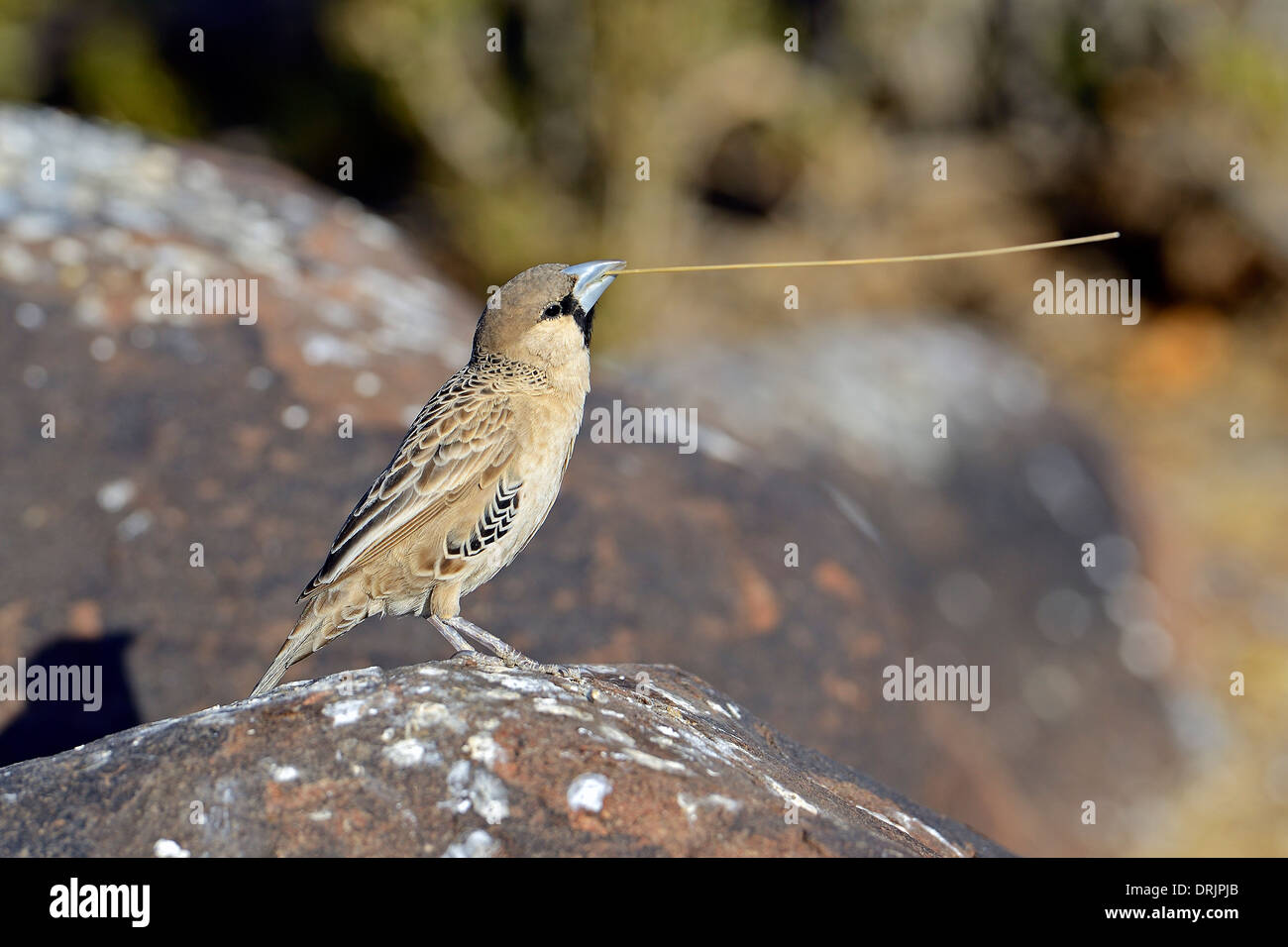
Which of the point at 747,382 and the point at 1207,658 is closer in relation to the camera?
the point at 747,382

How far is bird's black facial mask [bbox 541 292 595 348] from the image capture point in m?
3.68

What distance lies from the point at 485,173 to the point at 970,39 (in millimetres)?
5435

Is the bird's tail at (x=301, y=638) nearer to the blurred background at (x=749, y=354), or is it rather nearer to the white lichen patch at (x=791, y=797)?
the blurred background at (x=749, y=354)

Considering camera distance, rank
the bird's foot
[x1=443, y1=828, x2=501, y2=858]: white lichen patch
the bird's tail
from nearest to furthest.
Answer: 1. [x1=443, y1=828, x2=501, y2=858]: white lichen patch
2. the bird's foot
3. the bird's tail

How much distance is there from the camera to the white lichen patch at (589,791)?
7.84 feet

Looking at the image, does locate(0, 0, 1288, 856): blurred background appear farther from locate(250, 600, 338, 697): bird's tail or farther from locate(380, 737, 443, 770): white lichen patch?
locate(380, 737, 443, 770): white lichen patch

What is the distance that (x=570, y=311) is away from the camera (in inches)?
146

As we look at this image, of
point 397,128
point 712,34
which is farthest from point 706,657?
point 397,128

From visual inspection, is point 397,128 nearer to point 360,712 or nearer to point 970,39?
point 970,39

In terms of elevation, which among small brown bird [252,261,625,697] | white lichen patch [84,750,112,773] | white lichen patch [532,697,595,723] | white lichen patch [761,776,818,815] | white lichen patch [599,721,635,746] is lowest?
white lichen patch [761,776,818,815]

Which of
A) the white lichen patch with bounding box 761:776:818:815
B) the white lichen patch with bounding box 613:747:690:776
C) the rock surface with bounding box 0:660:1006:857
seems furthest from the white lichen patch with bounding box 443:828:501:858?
the white lichen patch with bounding box 761:776:818:815

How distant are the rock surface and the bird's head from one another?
127cm

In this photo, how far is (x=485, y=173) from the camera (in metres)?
12.5

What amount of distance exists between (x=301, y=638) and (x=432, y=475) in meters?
0.57
